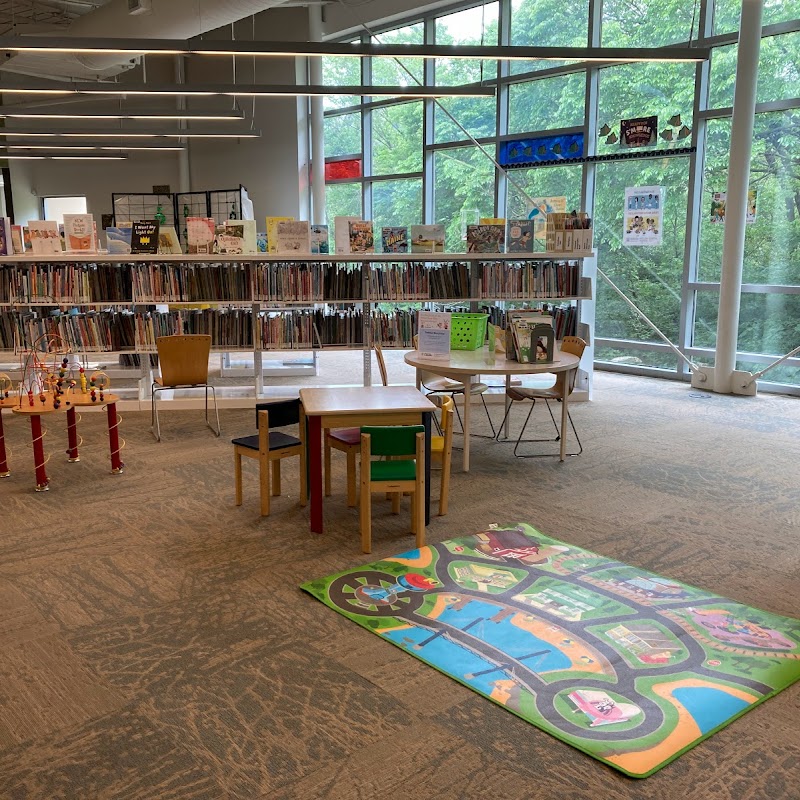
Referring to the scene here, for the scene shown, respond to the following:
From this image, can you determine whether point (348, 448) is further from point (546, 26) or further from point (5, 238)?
point (546, 26)

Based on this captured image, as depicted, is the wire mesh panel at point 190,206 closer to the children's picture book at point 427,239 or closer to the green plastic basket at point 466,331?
the children's picture book at point 427,239

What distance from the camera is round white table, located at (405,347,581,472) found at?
5863 mm

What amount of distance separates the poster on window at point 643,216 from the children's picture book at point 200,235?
5.49 m

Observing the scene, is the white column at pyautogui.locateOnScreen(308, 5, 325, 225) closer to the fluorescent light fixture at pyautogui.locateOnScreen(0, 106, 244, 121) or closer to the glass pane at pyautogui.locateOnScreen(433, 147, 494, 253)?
the glass pane at pyautogui.locateOnScreen(433, 147, 494, 253)

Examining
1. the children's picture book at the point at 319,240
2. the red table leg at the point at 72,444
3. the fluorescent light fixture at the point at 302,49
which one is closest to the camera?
the fluorescent light fixture at the point at 302,49

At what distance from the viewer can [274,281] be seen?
8156 mm

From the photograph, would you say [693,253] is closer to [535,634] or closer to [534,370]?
[534,370]

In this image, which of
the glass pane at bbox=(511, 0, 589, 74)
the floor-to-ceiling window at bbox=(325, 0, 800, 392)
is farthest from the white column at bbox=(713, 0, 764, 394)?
the glass pane at bbox=(511, 0, 589, 74)

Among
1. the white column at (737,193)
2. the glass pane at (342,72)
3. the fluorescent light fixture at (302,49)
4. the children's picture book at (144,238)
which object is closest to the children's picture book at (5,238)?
the children's picture book at (144,238)

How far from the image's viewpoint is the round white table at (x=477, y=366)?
5.86 metres

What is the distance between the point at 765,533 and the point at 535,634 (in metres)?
2.03

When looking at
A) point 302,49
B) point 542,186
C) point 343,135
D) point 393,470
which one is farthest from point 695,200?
point 343,135

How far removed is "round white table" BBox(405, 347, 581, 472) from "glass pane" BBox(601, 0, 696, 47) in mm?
5590

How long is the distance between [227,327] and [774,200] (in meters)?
6.25
